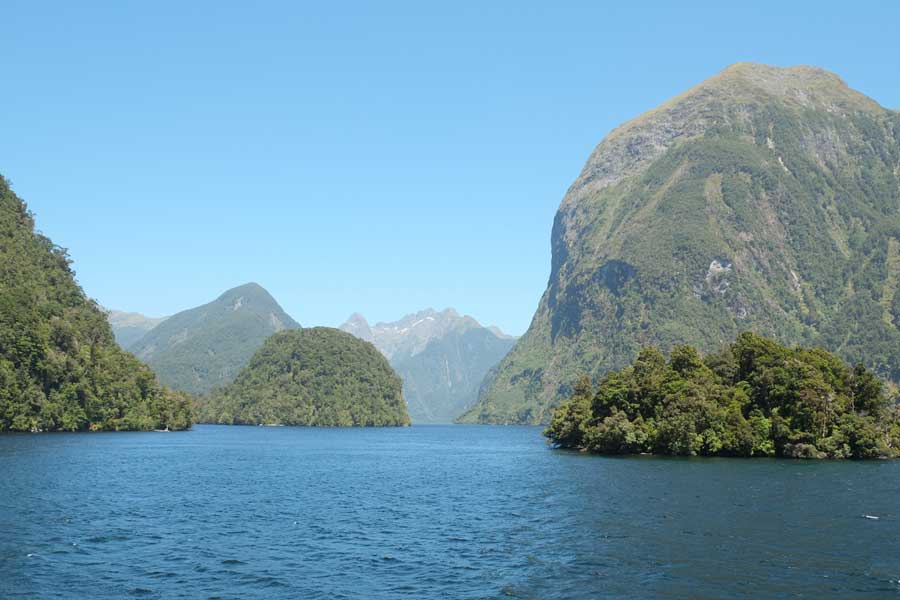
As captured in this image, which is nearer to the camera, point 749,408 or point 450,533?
point 450,533

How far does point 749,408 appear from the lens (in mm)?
141125

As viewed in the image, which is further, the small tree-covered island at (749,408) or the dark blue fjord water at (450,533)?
the small tree-covered island at (749,408)

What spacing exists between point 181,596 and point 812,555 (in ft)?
134

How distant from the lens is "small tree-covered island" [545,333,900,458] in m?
131

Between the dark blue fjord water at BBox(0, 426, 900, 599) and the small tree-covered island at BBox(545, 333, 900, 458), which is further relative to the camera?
the small tree-covered island at BBox(545, 333, 900, 458)

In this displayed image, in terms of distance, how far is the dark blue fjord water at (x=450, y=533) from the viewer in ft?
150

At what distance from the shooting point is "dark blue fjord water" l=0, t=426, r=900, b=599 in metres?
45.8

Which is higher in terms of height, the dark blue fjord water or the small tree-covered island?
the small tree-covered island

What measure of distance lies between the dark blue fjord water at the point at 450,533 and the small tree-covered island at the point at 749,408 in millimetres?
17383

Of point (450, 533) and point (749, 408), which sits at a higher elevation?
point (749, 408)

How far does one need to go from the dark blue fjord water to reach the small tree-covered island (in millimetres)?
17383

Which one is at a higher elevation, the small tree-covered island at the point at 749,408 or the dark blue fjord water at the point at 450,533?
the small tree-covered island at the point at 749,408

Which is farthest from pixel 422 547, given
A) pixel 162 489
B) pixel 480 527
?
pixel 162 489

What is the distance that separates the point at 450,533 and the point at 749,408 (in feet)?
310
